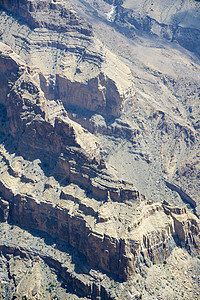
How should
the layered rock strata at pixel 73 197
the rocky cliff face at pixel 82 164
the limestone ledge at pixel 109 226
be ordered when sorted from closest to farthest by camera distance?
the limestone ledge at pixel 109 226 < the layered rock strata at pixel 73 197 < the rocky cliff face at pixel 82 164

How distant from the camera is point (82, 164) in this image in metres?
121

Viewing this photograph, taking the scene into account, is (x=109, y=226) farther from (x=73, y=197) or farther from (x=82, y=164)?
(x=82, y=164)

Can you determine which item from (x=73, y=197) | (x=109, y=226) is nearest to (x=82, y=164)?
(x=73, y=197)

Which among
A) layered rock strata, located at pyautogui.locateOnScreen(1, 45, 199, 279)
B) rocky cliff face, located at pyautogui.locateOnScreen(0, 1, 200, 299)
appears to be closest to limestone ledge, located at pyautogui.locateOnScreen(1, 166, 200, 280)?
layered rock strata, located at pyautogui.locateOnScreen(1, 45, 199, 279)

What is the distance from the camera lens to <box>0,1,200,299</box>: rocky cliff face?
11469 centimetres

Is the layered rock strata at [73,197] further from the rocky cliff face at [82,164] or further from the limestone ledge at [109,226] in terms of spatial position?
the rocky cliff face at [82,164]

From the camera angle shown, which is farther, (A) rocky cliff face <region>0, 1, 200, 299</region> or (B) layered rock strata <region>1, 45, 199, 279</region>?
(A) rocky cliff face <region>0, 1, 200, 299</region>

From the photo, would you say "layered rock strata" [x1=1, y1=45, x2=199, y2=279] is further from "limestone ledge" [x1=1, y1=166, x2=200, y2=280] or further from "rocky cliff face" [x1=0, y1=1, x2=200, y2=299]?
"rocky cliff face" [x1=0, y1=1, x2=200, y2=299]

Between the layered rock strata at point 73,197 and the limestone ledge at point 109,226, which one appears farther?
the layered rock strata at point 73,197

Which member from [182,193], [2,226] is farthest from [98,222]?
[182,193]

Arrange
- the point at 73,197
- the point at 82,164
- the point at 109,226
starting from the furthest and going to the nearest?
the point at 82,164 < the point at 73,197 < the point at 109,226

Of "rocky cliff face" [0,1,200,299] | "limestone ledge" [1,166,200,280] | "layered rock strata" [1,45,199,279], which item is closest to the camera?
"limestone ledge" [1,166,200,280]

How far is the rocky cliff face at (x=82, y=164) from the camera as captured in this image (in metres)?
115

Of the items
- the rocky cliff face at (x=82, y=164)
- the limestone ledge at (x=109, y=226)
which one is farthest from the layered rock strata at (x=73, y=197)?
the rocky cliff face at (x=82, y=164)
